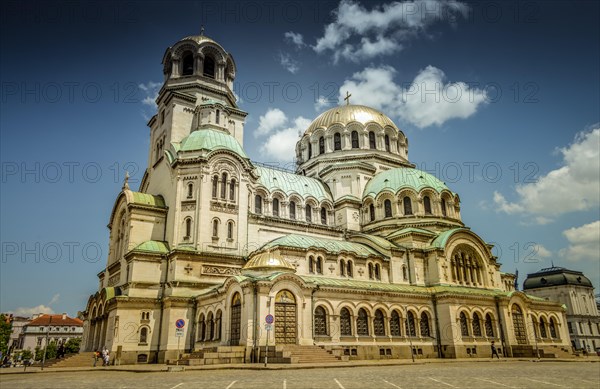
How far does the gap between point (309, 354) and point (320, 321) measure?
5.30 m

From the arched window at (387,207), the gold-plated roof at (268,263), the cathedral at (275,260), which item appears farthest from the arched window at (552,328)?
the gold-plated roof at (268,263)

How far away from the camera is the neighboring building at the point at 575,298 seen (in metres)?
78.7

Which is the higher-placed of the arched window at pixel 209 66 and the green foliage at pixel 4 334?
the arched window at pixel 209 66

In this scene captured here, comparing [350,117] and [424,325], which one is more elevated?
[350,117]

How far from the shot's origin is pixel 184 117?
43.8m

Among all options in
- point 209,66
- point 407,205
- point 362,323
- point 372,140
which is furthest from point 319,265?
point 209,66

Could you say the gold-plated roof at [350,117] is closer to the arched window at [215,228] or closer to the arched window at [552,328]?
the arched window at [215,228]

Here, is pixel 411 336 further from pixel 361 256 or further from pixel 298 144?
pixel 298 144

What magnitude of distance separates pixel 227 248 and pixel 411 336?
1710 cm

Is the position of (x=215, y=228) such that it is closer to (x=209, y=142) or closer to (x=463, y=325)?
(x=209, y=142)

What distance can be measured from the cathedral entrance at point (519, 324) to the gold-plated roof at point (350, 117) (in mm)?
26085

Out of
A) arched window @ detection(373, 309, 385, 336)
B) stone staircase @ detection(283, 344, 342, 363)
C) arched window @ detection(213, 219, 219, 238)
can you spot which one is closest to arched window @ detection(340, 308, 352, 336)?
Result: arched window @ detection(373, 309, 385, 336)

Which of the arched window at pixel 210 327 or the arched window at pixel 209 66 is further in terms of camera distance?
the arched window at pixel 209 66

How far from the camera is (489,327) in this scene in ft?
133
